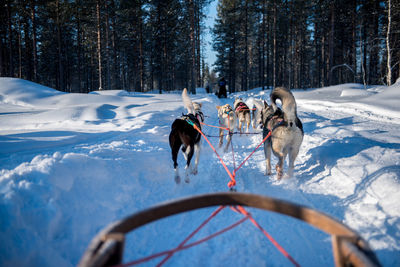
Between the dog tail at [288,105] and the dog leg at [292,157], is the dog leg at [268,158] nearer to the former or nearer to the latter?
the dog leg at [292,157]

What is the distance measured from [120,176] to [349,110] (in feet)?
28.7

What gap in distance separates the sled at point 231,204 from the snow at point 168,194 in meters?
0.76

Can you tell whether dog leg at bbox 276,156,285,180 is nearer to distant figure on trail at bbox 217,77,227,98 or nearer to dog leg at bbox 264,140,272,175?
dog leg at bbox 264,140,272,175

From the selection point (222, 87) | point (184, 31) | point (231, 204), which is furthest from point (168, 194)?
point (184, 31)

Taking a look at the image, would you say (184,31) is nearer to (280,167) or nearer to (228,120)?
(228,120)

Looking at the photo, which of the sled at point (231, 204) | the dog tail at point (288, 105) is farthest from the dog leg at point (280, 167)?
the sled at point (231, 204)

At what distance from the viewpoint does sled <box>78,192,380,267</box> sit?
80 cm

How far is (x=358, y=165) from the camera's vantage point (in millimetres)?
2916

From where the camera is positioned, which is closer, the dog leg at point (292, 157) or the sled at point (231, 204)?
the sled at point (231, 204)

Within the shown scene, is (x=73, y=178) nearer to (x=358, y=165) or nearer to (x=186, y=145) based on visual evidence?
(x=186, y=145)

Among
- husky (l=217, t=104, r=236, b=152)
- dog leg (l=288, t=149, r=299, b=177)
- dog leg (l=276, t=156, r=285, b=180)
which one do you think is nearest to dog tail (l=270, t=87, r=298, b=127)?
dog leg (l=288, t=149, r=299, b=177)

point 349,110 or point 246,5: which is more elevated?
point 246,5

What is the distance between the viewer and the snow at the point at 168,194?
5.54 feet

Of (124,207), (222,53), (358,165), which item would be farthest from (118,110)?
(222,53)
